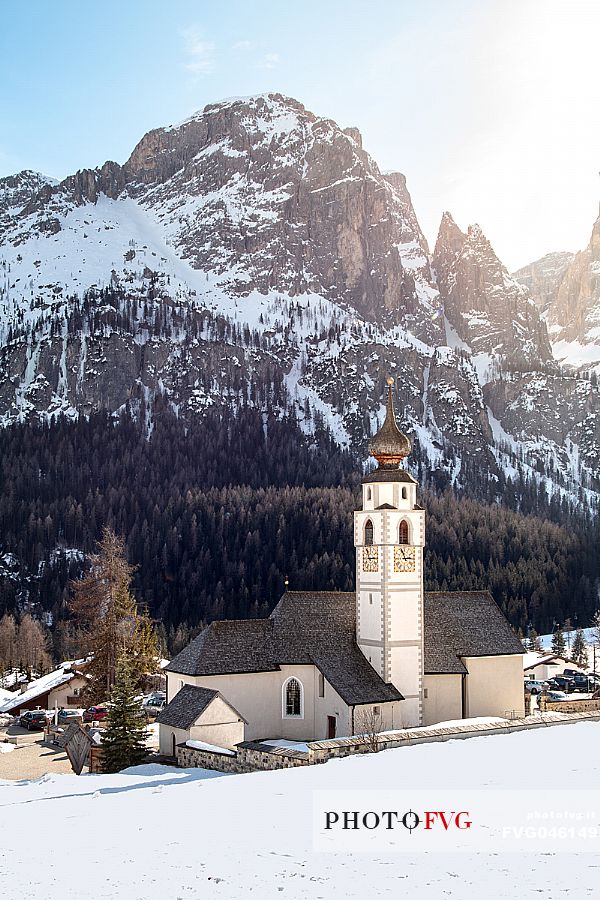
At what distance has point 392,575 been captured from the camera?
1967 inches

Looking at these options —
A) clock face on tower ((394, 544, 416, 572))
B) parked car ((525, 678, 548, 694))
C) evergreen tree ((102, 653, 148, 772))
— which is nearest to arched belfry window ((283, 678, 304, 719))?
clock face on tower ((394, 544, 416, 572))

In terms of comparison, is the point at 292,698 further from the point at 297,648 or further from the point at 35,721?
the point at 35,721

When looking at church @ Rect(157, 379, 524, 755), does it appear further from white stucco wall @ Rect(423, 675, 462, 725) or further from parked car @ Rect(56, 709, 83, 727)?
parked car @ Rect(56, 709, 83, 727)

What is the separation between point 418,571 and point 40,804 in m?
27.3

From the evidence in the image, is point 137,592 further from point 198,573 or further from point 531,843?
point 531,843

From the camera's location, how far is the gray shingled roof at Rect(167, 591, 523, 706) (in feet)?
157

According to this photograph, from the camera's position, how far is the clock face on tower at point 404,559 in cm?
5025

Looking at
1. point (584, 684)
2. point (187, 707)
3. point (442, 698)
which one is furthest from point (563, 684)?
point (187, 707)

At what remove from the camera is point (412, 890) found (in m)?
16.6

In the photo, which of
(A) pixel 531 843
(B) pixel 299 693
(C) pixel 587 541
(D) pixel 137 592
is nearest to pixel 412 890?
(A) pixel 531 843

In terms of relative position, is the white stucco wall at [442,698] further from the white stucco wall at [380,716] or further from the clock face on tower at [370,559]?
the clock face on tower at [370,559]

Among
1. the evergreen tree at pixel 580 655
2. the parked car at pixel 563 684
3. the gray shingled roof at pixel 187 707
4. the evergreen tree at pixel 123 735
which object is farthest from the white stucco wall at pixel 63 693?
the evergreen tree at pixel 580 655

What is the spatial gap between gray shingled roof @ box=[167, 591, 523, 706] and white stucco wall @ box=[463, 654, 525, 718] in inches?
22.0

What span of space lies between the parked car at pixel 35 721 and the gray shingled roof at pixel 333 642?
21.6 m
